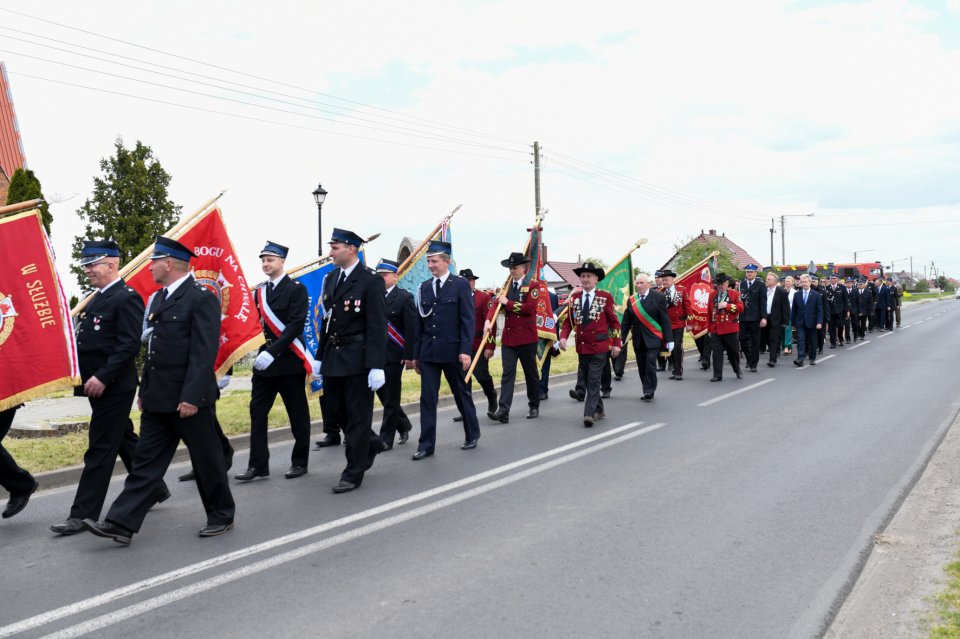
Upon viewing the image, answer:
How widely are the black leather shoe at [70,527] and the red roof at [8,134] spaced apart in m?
29.2

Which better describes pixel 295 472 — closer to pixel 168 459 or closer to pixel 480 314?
pixel 168 459

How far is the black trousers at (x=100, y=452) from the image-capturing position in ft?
17.6

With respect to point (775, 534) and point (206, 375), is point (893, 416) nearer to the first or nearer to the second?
point (775, 534)

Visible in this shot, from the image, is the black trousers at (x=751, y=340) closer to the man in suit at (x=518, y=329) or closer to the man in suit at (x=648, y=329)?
the man in suit at (x=648, y=329)

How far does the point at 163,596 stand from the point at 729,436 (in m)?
6.04

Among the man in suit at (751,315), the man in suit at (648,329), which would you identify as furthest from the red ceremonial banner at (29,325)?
the man in suit at (751,315)

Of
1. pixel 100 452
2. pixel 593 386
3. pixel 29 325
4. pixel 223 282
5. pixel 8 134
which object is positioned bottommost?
pixel 593 386

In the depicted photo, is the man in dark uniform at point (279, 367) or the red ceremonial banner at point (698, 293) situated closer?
the man in dark uniform at point (279, 367)

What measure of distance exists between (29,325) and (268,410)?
201 cm

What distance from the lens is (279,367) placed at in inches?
277

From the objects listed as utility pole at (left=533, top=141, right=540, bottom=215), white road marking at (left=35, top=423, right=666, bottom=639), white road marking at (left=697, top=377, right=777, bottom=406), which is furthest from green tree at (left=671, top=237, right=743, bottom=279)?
white road marking at (left=35, top=423, right=666, bottom=639)

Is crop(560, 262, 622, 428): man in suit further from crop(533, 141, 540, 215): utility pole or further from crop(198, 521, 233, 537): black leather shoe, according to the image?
crop(533, 141, 540, 215): utility pole

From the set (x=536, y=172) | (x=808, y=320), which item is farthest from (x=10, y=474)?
(x=536, y=172)

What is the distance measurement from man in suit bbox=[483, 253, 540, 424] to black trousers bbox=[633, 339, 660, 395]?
2.29 metres
